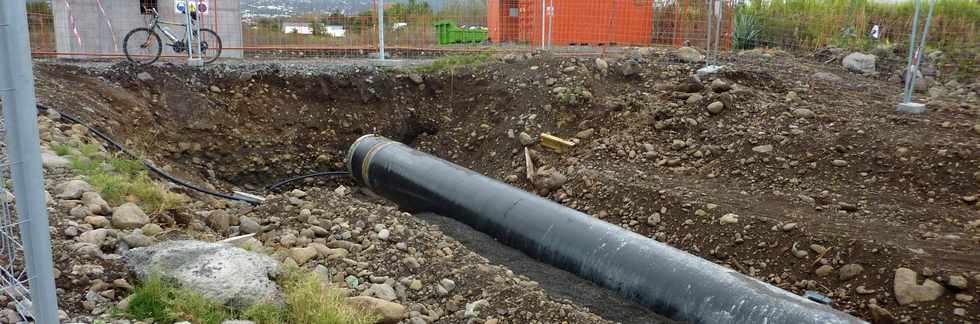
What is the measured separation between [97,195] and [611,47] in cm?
907

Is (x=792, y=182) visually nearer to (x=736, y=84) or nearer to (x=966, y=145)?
(x=966, y=145)

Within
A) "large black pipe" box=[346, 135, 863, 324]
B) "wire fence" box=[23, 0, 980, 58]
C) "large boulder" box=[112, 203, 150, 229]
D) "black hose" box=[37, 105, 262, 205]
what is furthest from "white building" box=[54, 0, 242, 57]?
Answer: "large boulder" box=[112, 203, 150, 229]

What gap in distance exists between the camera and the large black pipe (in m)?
3.40

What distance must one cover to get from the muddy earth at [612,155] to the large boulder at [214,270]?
219mm

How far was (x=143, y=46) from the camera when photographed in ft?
28.6

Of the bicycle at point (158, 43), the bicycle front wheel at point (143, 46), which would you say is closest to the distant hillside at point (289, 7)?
the bicycle at point (158, 43)

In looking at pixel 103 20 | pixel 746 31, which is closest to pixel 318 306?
pixel 103 20

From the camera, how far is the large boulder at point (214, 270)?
123 inches

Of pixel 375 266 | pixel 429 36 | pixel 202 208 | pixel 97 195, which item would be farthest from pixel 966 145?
pixel 429 36

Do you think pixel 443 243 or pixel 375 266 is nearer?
pixel 375 266

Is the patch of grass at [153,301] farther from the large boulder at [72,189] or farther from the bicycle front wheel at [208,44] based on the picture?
the bicycle front wheel at [208,44]

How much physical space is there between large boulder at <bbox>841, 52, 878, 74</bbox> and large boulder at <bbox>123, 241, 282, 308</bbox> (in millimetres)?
8932

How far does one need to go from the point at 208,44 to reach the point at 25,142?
8.74 meters

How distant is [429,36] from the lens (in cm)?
1220
